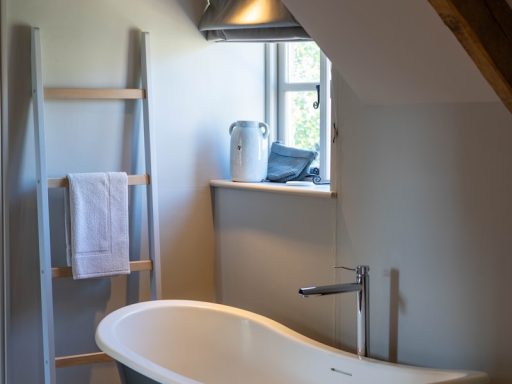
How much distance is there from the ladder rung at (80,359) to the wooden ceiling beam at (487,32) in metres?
1.90

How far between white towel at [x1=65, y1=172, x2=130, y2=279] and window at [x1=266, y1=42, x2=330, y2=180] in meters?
0.86

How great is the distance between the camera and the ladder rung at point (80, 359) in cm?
278

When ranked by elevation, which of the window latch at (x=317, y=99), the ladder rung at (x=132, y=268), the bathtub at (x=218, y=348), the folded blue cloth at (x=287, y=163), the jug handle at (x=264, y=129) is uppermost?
the window latch at (x=317, y=99)

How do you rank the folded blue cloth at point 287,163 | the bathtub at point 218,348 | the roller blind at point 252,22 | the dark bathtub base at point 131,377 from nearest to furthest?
the dark bathtub base at point 131,377 → the bathtub at point 218,348 → the roller blind at point 252,22 → the folded blue cloth at point 287,163

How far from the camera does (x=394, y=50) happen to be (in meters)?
1.93

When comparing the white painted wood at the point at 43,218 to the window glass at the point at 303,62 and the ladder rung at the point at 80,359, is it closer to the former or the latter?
the ladder rung at the point at 80,359

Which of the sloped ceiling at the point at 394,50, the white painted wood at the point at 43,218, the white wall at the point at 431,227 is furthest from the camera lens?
the white painted wood at the point at 43,218

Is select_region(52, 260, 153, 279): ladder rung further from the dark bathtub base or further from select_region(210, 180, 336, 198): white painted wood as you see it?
the dark bathtub base

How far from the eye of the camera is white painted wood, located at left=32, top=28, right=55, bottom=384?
270 centimetres

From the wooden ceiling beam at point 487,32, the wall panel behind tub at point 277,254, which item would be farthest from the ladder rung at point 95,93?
the wooden ceiling beam at point 487,32

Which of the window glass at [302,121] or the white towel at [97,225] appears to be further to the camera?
the window glass at [302,121]

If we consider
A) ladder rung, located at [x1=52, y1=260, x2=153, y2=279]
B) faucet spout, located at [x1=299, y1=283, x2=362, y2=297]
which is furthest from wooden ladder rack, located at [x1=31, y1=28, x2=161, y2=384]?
faucet spout, located at [x1=299, y1=283, x2=362, y2=297]

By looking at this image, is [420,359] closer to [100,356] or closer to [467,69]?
[467,69]

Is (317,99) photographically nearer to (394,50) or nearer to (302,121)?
(302,121)
